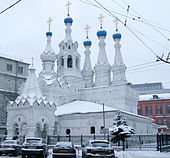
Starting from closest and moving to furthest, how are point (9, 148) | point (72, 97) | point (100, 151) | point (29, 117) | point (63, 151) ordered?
Answer: 1. point (100, 151)
2. point (63, 151)
3. point (9, 148)
4. point (29, 117)
5. point (72, 97)

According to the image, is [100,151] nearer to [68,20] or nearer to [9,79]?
[9,79]

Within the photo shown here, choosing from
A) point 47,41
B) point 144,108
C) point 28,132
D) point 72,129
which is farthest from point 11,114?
point 144,108

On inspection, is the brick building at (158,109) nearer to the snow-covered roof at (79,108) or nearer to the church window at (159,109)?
the church window at (159,109)

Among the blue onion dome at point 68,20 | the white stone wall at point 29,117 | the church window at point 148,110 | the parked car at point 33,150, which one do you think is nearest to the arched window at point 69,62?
the blue onion dome at point 68,20

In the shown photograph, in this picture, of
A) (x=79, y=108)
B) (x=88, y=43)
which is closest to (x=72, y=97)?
(x=79, y=108)

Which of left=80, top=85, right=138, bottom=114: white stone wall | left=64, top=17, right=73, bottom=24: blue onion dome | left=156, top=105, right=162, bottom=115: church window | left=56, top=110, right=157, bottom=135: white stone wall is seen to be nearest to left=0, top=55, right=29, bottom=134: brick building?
left=56, top=110, right=157, bottom=135: white stone wall

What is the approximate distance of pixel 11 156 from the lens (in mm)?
17859

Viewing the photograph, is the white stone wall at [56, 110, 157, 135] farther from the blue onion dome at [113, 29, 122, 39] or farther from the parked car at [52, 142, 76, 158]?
the parked car at [52, 142, 76, 158]

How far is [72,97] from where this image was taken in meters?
45.4

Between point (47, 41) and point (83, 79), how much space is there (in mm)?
9097

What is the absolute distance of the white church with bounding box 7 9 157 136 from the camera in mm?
35031

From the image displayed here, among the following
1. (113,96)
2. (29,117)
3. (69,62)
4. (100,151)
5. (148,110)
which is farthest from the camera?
(148,110)

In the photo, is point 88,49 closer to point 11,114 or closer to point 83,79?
point 83,79

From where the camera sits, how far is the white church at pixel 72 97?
115 feet
